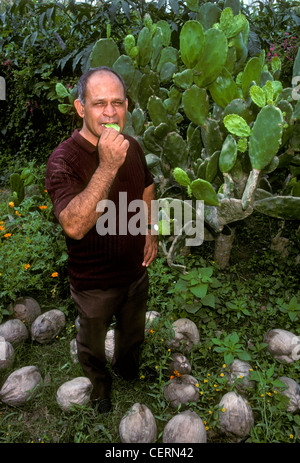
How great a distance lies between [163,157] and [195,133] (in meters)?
0.29

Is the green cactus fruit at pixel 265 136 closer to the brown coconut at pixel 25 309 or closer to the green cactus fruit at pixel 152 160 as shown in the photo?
the green cactus fruit at pixel 152 160

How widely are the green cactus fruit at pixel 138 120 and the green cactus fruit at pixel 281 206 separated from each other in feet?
3.36

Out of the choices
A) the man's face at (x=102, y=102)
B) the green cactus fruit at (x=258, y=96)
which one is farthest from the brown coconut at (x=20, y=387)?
the green cactus fruit at (x=258, y=96)

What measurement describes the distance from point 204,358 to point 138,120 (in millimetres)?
1711

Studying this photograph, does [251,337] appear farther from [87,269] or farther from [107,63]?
[107,63]

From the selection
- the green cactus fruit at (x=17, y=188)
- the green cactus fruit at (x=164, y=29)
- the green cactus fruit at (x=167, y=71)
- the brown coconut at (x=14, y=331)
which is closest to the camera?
the brown coconut at (x=14, y=331)

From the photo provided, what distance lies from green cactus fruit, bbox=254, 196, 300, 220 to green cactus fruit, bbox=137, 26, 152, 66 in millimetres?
1309

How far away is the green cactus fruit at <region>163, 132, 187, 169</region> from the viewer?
2.37m

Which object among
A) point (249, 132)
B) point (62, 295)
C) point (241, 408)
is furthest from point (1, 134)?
point (241, 408)

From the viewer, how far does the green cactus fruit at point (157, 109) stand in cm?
234

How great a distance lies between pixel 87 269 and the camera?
4.76 feet

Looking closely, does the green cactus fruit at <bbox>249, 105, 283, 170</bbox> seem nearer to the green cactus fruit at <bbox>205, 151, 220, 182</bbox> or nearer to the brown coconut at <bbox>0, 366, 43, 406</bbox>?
the green cactus fruit at <bbox>205, 151, 220, 182</bbox>

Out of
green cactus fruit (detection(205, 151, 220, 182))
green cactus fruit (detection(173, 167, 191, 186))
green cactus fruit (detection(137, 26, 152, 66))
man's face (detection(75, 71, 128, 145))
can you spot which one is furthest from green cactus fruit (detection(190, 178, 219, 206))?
green cactus fruit (detection(137, 26, 152, 66))

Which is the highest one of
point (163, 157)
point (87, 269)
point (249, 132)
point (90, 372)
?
point (249, 132)
